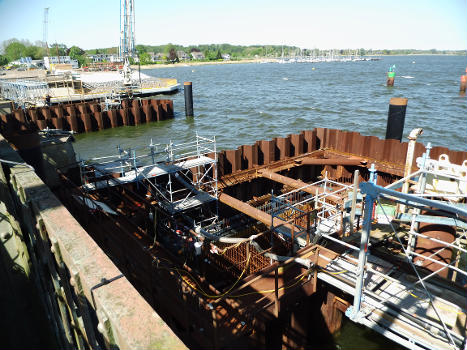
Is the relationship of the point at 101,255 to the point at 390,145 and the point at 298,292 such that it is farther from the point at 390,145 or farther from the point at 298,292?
the point at 390,145

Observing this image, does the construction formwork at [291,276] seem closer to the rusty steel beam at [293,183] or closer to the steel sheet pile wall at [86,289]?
the steel sheet pile wall at [86,289]

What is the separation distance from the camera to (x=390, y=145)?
17.0 metres

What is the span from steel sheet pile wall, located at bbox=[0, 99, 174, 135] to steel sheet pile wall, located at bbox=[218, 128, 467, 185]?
23.7 meters

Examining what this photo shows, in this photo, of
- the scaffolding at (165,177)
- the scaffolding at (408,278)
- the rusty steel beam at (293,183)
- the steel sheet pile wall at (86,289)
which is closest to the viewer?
the steel sheet pile wall at (86,289)

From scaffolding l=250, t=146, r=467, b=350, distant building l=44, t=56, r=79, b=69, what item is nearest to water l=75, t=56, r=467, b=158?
scaffolding l=250, t=146, r=467, b=350

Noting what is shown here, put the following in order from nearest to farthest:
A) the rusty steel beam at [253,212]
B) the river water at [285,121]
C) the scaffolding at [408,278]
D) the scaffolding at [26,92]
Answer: the scaffolding at [408,278]
the rusty steel beam at [253,212]
the river water at [285,121]
the scaffolding at [26,92]

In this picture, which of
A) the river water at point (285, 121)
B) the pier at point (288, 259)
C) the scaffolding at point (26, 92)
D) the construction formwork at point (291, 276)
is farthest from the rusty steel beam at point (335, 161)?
Answer: the scaffolding at point (26, 92)

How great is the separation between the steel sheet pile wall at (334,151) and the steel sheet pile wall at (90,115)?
2366cm

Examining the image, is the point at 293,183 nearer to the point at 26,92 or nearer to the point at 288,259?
the point at 288,259

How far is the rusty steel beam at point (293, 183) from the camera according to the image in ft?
46.8

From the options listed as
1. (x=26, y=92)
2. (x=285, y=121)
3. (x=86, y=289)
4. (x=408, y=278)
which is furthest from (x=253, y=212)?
(x=26, y=92)

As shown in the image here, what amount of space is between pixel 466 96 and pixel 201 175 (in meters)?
60.0

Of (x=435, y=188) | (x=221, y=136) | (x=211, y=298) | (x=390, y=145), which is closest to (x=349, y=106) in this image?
(x=221, y=136)

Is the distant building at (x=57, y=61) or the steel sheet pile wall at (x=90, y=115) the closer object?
the steel sheet pile wall at (x=90, y=115)
